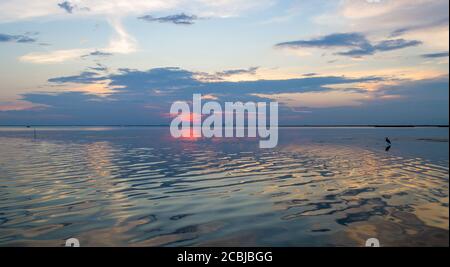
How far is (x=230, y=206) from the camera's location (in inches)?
747

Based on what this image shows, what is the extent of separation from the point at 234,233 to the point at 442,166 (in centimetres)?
3072

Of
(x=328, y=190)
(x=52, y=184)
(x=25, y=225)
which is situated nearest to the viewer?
(x=25, y=225)

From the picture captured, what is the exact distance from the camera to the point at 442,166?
3600 centimetres

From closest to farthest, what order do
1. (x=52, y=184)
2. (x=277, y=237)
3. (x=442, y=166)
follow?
(x=277, y=237) < (x=52, y=184) < (x=442, y=166)

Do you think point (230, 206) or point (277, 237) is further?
point (230, 206)

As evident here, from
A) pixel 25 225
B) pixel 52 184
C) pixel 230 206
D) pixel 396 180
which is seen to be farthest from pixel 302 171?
pixel 25 225
